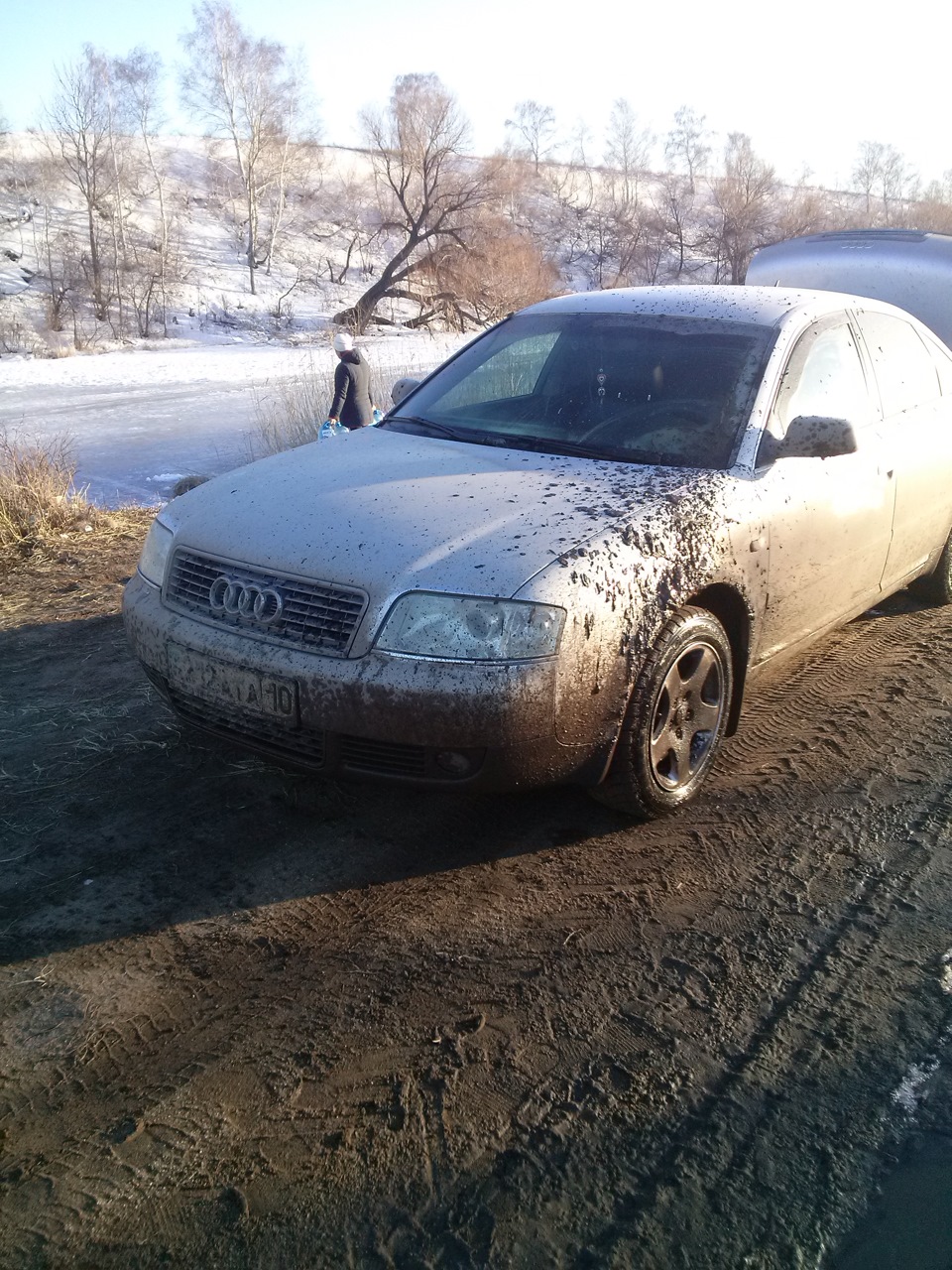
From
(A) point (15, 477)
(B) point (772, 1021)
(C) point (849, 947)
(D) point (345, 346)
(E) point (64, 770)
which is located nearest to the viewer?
(B) point (772, 1021)

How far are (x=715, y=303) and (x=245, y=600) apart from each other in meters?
2.44

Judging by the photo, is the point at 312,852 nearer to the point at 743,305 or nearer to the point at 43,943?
the point at 43,943

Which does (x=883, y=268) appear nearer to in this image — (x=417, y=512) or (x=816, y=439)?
(x=816, y=439)

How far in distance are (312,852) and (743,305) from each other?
2.77 m

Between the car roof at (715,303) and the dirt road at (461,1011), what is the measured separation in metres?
1.72

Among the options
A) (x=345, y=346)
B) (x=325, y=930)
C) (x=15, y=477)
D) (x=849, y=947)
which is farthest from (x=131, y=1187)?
(x=345, y=346)

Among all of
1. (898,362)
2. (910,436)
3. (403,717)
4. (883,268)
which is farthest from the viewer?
(883,268)

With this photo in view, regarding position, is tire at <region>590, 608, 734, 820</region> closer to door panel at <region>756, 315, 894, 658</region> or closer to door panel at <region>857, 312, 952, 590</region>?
door panel at <region>756, 315, 894, 658</region>

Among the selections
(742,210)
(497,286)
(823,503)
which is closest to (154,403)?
(497,286)

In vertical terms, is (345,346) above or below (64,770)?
above

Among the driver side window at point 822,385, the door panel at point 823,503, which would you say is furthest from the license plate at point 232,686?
the driver side window at point 822,385

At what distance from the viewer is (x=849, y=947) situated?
2.81 m

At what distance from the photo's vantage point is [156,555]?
359 cm

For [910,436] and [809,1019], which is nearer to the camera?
[809,1019]
